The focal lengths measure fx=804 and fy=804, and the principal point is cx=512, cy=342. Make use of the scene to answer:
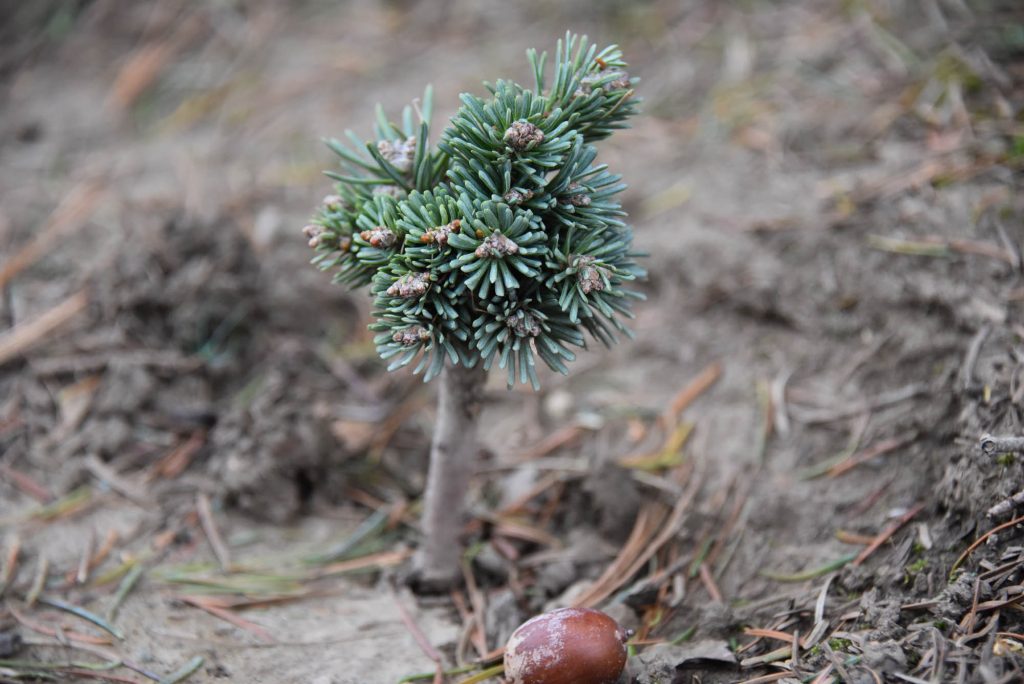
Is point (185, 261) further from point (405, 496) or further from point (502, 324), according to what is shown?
point (502, 324)

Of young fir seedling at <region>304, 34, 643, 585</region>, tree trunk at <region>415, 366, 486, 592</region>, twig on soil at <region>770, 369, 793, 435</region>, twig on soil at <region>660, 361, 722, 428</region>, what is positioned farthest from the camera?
twig on soil at <region>660, 361, 722, 428</region>

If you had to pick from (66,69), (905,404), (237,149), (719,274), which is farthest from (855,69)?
(66,69)

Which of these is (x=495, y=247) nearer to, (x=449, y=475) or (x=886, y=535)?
(x=449, y=475)

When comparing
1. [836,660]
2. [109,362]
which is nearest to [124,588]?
[109,362]

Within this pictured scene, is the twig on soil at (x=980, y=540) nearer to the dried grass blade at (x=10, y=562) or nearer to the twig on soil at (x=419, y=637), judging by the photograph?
the twig on soil at (x=419, y=637)

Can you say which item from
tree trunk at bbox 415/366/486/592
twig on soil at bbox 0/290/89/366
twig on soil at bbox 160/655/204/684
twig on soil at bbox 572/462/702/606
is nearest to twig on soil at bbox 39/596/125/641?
twig on soil at bbox 160/655/204/684

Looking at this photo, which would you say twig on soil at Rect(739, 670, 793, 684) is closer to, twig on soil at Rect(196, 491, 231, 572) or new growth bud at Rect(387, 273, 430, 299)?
new growth bud at Rect(387, 273, 430, 299)
